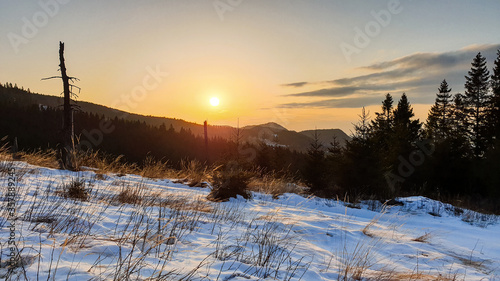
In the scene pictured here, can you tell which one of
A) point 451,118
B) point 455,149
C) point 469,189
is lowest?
point 469,189

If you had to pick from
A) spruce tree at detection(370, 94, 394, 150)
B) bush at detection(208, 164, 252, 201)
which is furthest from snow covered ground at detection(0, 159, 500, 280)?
spruce tree at detection(370, 94, 394, 150)

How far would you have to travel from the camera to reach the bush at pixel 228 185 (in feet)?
23.8

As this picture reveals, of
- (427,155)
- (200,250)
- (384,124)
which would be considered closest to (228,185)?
(200,250)

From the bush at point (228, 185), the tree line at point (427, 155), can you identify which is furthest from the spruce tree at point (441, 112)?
the bush at point (228, 185)

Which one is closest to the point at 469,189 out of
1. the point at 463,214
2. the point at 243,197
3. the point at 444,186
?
the point at 444,186

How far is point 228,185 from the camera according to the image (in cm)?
750

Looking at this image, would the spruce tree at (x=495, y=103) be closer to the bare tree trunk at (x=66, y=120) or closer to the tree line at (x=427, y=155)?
the tree line at (x=427, y=155)

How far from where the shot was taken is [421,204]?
378 inches

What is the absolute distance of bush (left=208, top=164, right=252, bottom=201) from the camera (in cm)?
726

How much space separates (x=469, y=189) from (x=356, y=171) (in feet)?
57.2

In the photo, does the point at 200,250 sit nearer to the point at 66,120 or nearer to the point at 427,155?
the point at 66,120

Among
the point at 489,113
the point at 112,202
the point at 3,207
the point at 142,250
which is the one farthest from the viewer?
the point at 489,113

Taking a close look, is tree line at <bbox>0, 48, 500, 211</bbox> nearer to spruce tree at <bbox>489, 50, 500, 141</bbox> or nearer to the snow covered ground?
spruce tree at <bbox>489, 50, 500, 141</bbox>

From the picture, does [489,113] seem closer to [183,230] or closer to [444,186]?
[444,186]
